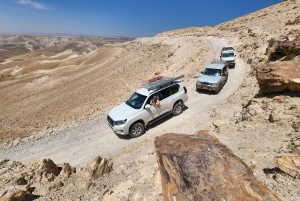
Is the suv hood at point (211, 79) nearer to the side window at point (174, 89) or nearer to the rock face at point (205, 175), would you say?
the side window at point (174, 89)

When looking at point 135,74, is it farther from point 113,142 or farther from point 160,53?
point 113,142

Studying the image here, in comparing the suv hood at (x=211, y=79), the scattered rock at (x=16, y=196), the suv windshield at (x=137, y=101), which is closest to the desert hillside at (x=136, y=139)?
the scattered rock at (x=16, y=196)

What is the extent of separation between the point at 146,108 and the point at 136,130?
1375mm

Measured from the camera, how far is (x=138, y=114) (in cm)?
954

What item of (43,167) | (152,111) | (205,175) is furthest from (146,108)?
(205,175)

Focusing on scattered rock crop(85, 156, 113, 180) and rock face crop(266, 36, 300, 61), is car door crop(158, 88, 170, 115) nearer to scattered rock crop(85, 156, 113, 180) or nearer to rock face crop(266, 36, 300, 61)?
scattered rock crop(85, 156, 113, 180)

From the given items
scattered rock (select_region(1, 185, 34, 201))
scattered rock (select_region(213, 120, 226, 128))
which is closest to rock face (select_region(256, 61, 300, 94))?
scattered rock (select_region(213, 120, 226, 128))

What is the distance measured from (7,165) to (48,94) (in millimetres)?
17270

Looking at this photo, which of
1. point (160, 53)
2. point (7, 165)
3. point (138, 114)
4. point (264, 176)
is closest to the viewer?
point (264, 176)

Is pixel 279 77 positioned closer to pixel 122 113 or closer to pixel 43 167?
pixel 122 113

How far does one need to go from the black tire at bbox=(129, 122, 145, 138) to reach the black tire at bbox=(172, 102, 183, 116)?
2.61m

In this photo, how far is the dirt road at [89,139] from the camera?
30.4 ft

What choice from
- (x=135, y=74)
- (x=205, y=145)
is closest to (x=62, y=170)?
(x=205, y=145)

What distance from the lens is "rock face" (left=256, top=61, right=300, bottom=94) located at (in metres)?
8.45
